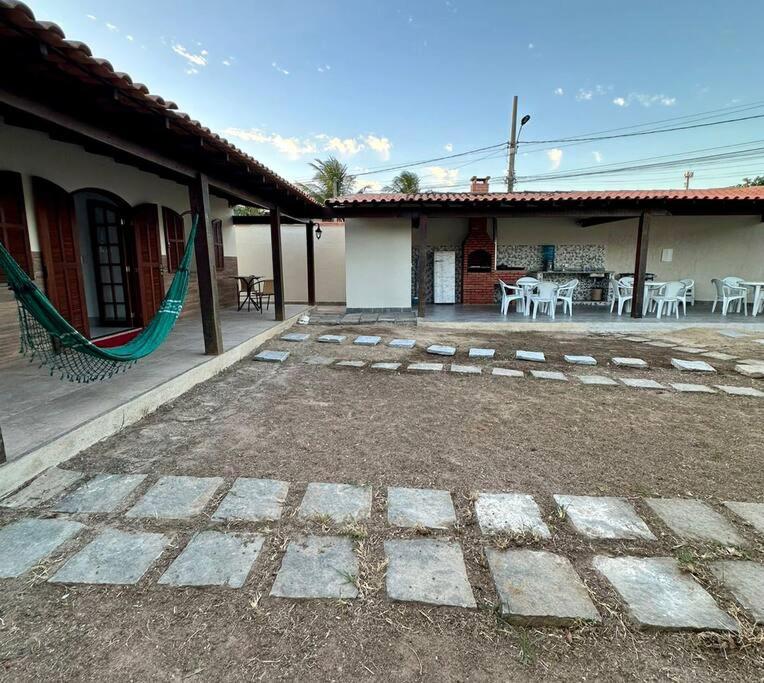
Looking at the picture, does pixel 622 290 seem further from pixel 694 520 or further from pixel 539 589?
Answer: pixel 539 589

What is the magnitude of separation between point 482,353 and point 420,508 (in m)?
3.58

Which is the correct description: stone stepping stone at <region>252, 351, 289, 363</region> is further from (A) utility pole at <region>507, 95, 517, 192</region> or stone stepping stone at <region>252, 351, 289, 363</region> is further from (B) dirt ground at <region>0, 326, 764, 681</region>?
(A) utility pole at <region>507, 95, 517, 192</region>

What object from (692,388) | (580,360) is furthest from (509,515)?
(580,360)

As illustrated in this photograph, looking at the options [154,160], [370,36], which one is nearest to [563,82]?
[370,36]

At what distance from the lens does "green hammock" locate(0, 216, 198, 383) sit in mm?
2545

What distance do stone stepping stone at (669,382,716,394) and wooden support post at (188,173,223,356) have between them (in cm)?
483

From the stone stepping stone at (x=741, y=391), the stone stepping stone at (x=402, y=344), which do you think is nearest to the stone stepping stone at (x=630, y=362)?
the stone stepping stone at (x=741, y=391)

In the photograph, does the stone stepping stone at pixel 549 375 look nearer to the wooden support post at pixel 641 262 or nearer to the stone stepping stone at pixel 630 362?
the stone stepping stone at pixel 630 362

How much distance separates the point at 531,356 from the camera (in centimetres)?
532

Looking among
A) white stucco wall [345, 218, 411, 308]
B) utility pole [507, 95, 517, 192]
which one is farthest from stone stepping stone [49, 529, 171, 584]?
utility pole [507, 95, 517, 192]

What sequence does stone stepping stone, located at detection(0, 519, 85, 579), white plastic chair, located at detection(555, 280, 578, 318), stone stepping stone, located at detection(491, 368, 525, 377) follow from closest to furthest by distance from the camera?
stone stepping stone, located at detection(0, 519, 85, 579) < stone stepping stone, located at detection(491, 368, 525, 377) < white plastic chair, located at detection(555, 280, 578, 318)

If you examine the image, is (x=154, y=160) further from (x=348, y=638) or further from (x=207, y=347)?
(x=348, y=638)

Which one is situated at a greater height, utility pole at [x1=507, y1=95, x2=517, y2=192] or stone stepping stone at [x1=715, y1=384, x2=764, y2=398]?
utility pole at [x1=507, y1=95, x2=517, y2=192]

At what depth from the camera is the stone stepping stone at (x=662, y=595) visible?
4.62ft
